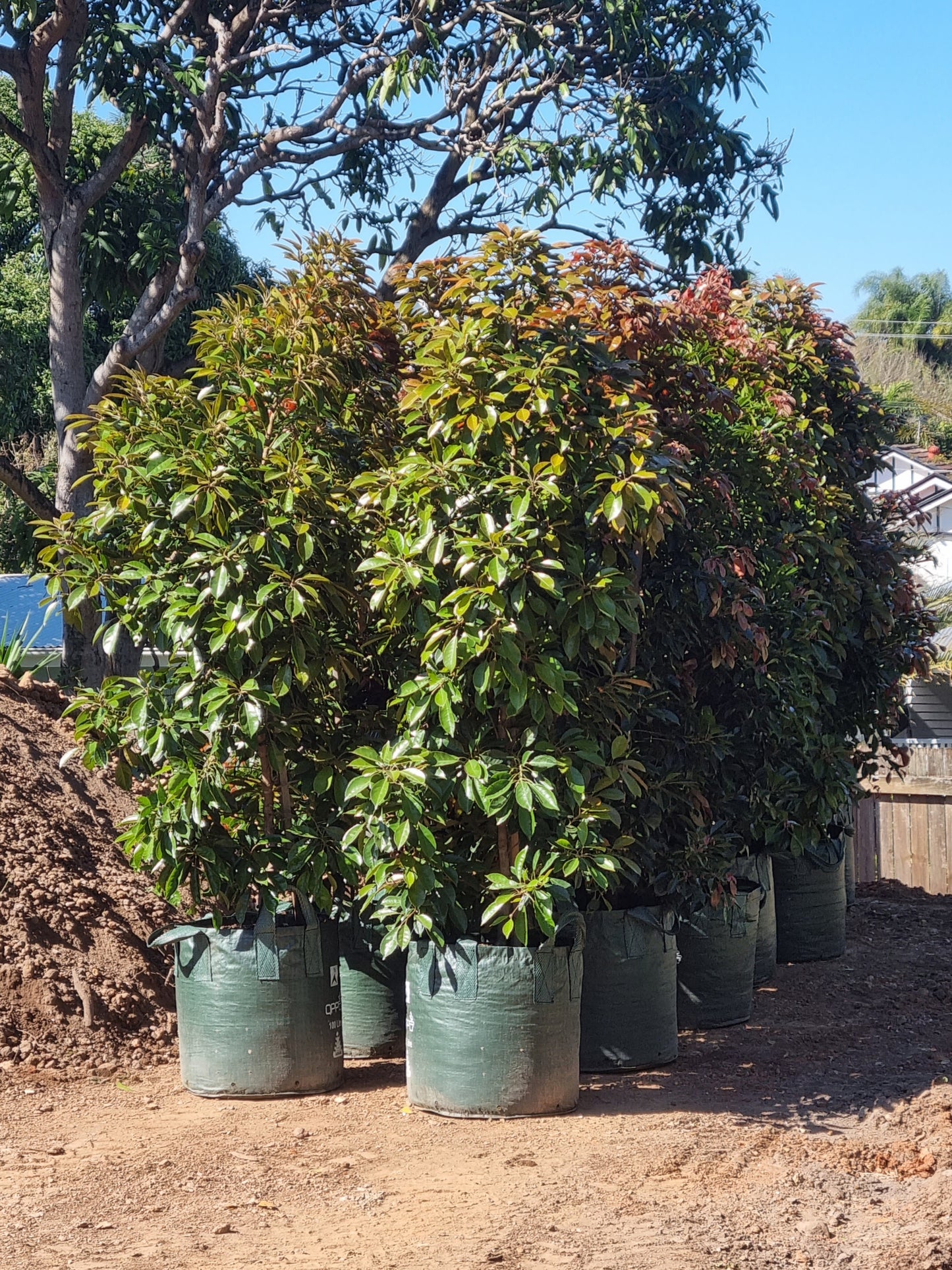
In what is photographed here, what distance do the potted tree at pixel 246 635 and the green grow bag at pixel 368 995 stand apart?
482 mm

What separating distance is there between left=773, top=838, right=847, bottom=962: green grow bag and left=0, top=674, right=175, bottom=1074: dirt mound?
3770 millimetres

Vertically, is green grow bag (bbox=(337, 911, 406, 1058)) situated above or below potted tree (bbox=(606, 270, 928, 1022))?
below

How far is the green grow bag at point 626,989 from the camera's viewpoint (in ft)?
18.1

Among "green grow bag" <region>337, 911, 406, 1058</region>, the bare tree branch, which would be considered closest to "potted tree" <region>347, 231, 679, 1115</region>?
"green grow bag" <region>337, 911, 406, 1058</region>

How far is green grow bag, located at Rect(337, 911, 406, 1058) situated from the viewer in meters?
5.88

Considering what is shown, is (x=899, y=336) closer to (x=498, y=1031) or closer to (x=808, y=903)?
(x=808, y=903)

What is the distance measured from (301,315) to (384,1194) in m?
3.37

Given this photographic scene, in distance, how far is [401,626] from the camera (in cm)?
520

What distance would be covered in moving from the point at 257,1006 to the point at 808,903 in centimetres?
412

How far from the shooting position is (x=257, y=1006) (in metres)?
5.16

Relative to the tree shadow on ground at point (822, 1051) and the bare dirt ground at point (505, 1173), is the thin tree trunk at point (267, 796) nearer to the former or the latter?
the bare dirt ground at point (505, 1173)

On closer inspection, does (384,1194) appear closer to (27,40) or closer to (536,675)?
(536,675)

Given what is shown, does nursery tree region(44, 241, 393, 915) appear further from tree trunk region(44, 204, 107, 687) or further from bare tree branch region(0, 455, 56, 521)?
tree trunk region(44, 204, 107, 687)

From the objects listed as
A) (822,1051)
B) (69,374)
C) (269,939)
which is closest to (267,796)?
(269,939)
